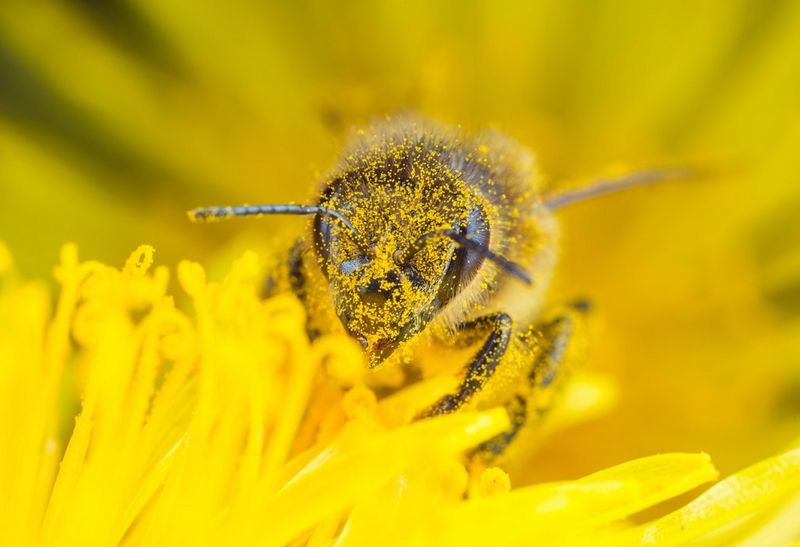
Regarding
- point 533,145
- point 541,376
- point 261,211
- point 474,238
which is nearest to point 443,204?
point 474,238

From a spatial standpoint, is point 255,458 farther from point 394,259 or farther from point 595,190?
point 595,190

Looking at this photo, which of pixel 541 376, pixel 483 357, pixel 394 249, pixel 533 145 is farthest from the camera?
pixel 533 145

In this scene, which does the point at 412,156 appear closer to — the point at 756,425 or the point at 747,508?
the point at 747,508

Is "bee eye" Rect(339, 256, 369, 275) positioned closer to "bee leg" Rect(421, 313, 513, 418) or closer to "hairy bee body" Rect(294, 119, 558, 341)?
"hairy bee body" Rect(294, 119, 558, 341)

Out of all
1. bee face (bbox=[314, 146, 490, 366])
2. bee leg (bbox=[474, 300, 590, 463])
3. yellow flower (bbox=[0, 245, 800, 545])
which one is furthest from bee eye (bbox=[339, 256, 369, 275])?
bee leg (bbox=[474, 300, 590, 463])

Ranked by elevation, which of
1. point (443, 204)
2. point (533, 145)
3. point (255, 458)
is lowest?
point (255, 458)

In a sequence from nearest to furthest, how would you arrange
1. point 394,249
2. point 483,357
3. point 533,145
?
point 394,249 < point 483,357 < point 533,145
